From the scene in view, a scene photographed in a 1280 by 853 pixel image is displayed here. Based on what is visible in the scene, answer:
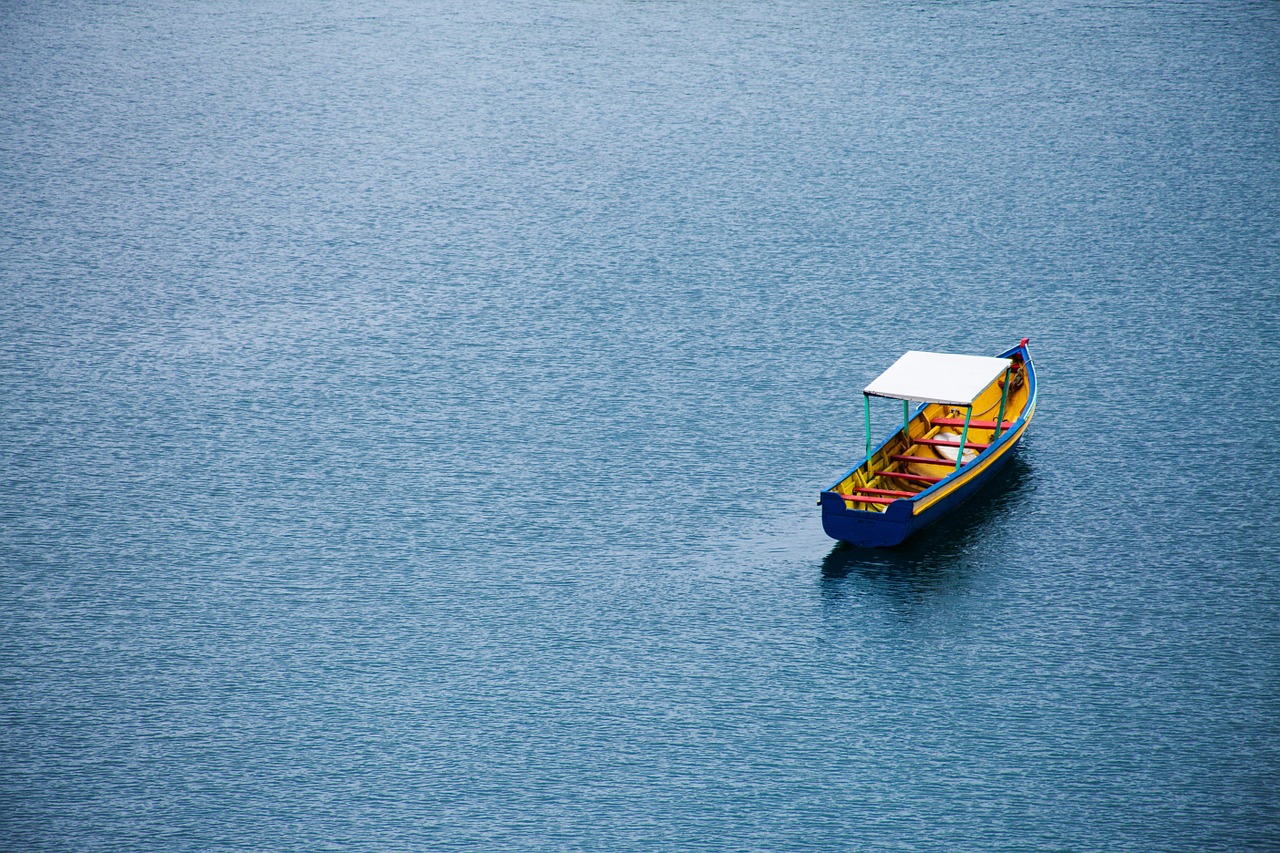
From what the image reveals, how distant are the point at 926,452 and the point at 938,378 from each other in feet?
5.82

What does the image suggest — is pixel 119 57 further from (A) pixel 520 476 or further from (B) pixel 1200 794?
(B) pixel 1200 794

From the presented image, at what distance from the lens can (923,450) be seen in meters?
34.3

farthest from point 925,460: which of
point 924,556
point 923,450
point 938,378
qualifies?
point 924,556

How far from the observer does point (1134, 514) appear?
33.8 metres

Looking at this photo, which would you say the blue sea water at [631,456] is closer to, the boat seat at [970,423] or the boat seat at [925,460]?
the boat seat at [970,423]

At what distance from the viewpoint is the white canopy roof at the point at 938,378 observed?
1289 inches

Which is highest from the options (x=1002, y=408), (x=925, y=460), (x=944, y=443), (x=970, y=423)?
(x=1002, y=408)

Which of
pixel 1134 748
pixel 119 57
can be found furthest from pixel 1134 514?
pixel 119 57

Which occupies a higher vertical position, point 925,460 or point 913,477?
point 925,460

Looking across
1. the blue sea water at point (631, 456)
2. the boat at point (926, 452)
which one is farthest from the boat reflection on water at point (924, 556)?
the boat at point (926, 452)

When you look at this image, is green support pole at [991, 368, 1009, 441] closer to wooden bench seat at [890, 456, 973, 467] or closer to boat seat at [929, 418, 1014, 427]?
boat seat at [929, 418, 1014, 427]

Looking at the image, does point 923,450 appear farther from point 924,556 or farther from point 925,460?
point 924,556

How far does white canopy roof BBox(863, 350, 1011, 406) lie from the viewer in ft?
107

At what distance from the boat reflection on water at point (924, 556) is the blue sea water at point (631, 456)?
0.35 ft
